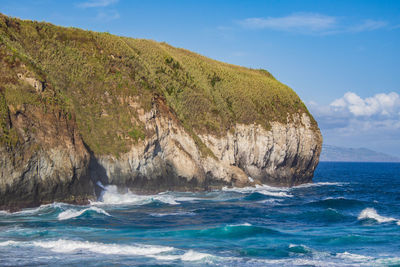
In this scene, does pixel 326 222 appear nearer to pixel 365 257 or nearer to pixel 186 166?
pixel 365 257

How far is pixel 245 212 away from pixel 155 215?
24.5 ft

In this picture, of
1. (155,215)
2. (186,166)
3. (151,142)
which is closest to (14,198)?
(155,215)

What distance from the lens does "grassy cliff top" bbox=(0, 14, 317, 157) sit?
37.6 metres

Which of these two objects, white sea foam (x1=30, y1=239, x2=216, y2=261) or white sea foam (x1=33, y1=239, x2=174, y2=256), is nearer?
white sea foam (x1=30, y1=239, x2=216, y2=261)

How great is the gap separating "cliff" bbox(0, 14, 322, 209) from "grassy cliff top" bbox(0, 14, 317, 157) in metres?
0.12

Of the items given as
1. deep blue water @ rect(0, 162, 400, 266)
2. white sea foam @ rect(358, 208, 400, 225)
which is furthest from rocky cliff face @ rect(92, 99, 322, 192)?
white sea foam @ rect(358, 208, 400, 225)

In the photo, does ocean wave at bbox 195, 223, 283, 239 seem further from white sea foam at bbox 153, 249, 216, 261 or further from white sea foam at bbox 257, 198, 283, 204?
white sea foam at bbox 257, 198, 283, 204

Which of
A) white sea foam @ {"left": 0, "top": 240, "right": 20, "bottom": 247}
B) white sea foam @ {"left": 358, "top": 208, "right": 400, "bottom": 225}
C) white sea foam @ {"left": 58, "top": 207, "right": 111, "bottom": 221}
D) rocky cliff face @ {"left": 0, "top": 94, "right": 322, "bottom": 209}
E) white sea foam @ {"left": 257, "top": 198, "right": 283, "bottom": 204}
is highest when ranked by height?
rocky cliff face @ {"left": 0, "top": 94, "right": 322, "bottom": 209}

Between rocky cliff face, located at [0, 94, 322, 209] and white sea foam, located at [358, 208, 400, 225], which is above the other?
rocky cliff face, located at [0, 94, 322, 209]

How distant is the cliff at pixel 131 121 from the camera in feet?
111

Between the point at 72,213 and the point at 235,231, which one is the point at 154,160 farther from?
the point at 235,231

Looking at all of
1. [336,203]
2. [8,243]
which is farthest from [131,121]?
[8,243]

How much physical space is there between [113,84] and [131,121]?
470 cm

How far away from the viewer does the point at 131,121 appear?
4612 centimetres
